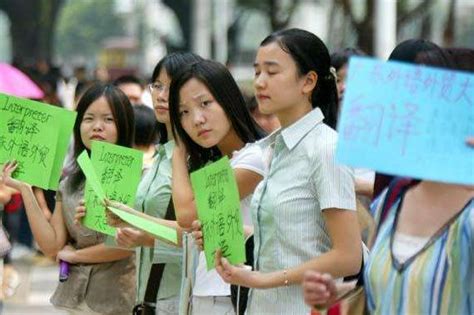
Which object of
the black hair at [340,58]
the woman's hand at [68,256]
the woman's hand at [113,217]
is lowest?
the woman's hand at [68,256]

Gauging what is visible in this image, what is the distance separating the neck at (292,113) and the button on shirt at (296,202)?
0.03 metres

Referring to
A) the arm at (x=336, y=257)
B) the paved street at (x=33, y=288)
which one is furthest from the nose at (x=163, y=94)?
the paved street at (x=33, y=288)

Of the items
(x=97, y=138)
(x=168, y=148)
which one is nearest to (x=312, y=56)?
(x=168, y=148)

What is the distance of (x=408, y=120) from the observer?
12.5 ft

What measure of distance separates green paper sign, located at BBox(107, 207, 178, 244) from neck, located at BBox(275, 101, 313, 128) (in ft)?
2.40

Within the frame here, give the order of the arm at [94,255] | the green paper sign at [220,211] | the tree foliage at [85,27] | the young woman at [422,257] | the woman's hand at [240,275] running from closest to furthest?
1. the young woman at [422,257]
2. the woman's hand at [240,275]
3. the green paper sign at [220,211]
4. the arm at [94,255]
5. the tree foliage at [85,27]

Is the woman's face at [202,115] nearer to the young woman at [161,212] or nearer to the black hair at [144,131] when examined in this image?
the young woman at [161,212]

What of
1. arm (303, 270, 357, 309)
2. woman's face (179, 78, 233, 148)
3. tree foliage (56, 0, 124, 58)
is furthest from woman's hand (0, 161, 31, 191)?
tree foliage (56, 0, 124, 58)

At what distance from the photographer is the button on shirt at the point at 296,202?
14.9 feet

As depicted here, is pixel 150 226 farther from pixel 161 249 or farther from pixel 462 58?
pixel 462 58

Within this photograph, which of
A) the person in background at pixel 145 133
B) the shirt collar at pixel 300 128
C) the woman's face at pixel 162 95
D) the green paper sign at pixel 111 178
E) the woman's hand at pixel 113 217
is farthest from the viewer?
the person in background at pixel 145 133

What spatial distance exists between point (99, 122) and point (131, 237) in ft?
3.30

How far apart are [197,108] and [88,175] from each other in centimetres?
53

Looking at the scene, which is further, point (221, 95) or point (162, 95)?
point (162, 95)
